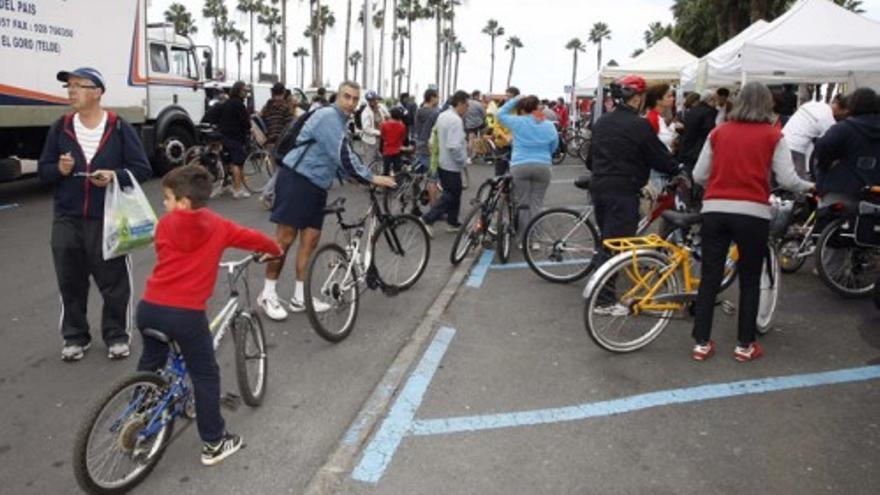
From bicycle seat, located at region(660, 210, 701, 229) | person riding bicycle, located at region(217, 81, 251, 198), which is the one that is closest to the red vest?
bicycle seat, located at region(660, 210, 701, 229)

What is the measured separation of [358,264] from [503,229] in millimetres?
2471

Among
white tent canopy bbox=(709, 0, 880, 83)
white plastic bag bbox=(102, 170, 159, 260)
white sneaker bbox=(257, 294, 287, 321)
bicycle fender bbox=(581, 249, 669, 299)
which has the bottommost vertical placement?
white sneaker bbox=(257, 294, 287, 321)

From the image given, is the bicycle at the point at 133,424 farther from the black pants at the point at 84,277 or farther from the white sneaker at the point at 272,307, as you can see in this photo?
the white sneaker at the point at 272,307

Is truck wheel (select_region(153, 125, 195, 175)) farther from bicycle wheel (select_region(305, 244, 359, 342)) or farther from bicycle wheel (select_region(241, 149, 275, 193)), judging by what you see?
bicycle wheel (select_region(305, 244, 359, 342))

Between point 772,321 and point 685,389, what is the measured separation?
162 cm

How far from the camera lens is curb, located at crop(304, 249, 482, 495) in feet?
10.4

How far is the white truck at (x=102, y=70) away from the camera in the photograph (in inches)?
384

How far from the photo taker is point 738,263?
15.3 ft

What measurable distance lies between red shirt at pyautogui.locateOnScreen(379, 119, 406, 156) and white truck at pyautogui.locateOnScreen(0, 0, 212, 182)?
175 inches

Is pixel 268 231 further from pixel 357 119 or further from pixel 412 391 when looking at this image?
pixel 357 119

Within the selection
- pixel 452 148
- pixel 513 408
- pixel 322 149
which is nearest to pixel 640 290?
pixel 513 408

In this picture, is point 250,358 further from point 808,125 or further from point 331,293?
point 808,125

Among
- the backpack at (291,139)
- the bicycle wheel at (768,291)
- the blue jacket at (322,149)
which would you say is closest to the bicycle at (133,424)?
the blue jacket at (322,149)

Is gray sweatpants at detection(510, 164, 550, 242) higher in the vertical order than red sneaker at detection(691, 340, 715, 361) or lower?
higher
